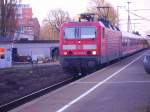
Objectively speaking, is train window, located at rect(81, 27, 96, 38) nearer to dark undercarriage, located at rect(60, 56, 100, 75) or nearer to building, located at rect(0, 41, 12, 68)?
dark undercarriage, located at rect(60, 56, 100, 75)

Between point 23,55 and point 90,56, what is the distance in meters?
40.8

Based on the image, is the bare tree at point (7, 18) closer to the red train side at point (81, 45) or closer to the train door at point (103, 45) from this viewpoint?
the train door at point (103, 45)

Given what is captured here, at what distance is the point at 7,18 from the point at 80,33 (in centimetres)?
3888

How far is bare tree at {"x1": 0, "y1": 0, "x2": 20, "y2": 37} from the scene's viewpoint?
65812mm

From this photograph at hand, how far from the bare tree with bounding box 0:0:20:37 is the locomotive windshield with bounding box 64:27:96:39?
3720 cm

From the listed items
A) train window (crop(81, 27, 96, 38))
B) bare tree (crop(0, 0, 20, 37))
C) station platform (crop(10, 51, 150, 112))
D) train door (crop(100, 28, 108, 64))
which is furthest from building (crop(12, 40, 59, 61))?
station platform (crop(10, 51, 150, 112))

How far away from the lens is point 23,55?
226 ft

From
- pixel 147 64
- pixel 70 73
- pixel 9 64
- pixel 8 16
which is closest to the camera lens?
pixel 147 64

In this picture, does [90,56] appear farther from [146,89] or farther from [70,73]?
[146,89]

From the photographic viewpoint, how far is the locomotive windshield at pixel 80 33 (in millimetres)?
29106

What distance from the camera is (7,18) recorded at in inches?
2625

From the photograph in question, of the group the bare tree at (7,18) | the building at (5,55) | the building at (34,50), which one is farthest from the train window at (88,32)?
the bare tree at (7,18)

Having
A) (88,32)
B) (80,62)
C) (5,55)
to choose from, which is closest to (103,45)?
(88,32)

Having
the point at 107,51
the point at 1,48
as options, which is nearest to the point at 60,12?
the point at 1,48
